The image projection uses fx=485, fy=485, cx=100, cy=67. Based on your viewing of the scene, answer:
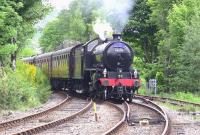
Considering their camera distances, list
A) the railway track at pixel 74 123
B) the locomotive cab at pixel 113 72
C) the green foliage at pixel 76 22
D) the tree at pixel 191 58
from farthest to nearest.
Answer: the green foliage at pixel 76 22 → the tree at pixel 191 58 → the locomotive cab at pixel 113 72 → the railway track at pixel 74 123

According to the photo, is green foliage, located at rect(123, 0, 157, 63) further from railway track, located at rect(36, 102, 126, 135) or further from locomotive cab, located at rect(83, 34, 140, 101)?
railway track, located at rect(36, 102, 126, 135)

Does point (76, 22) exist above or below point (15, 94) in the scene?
above

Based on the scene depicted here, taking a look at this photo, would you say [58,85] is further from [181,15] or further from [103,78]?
[103,78]

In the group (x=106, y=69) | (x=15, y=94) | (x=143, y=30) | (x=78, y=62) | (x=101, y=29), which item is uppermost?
(x=143, y=30)

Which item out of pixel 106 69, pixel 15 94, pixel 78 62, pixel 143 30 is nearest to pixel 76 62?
pixel 78 62

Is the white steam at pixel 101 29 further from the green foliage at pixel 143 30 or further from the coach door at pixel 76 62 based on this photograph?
the green foliage at pixel 143 30

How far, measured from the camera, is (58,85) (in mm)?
34312

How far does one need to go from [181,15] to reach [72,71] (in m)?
9.30

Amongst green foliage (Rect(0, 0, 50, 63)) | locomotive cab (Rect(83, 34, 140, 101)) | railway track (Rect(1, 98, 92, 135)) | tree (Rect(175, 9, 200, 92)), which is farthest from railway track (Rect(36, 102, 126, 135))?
tree (Rect(175, 9, 200, 92))

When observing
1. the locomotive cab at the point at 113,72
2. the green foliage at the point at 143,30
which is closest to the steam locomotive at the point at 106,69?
the locomotive cab at the point at 113,72

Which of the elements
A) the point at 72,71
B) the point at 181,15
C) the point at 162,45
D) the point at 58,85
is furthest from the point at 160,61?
the point at 72,71

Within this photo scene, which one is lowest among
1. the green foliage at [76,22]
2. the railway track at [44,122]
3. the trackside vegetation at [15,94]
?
the railway track at [44,122]

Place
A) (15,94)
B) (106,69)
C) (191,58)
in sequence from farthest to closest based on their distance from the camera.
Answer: (191,58)
(106,69)
(15,94)

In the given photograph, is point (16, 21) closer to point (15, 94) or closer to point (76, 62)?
point (15, 94)
